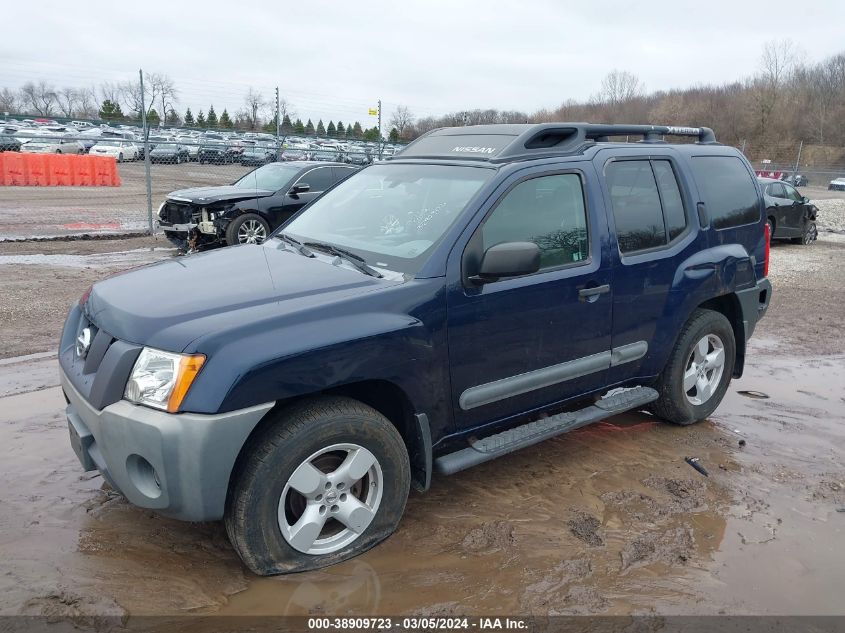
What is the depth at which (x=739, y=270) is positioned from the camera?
16.5 feet

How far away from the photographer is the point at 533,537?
3523mm

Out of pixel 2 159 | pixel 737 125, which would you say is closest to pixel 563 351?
pixel 2 159

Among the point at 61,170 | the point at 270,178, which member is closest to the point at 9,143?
the point at 61,170

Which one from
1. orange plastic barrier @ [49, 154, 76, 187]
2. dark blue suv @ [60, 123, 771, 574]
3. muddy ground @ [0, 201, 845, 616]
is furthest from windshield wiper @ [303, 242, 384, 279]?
orange plastic barrier @ [49, 154, 76, 187]

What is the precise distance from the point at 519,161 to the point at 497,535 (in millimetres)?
2042

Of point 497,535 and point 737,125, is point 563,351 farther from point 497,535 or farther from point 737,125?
point 737,125

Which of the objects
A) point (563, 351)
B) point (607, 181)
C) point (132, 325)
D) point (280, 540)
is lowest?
point (280, 540)

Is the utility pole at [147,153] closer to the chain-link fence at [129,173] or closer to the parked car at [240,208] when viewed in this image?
the chain-link fence at [129,173]

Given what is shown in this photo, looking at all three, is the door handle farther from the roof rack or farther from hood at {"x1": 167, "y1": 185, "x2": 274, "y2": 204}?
hood at {"x1": 167, "y1": 185, "x2": 274, "y2": 204}

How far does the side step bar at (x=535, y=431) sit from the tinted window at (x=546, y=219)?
0.92 m

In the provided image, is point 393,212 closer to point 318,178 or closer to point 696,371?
point 696,371

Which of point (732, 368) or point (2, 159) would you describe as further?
point (2, 159)

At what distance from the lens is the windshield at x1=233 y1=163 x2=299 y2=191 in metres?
12.2

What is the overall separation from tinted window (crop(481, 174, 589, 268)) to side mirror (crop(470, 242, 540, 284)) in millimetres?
217
